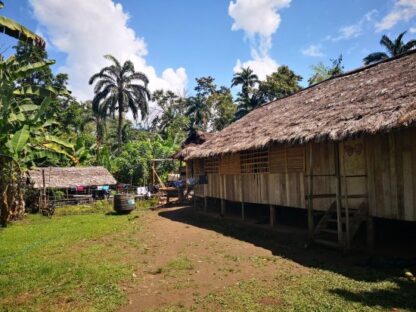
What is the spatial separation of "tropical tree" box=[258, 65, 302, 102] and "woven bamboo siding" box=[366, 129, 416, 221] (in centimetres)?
3242

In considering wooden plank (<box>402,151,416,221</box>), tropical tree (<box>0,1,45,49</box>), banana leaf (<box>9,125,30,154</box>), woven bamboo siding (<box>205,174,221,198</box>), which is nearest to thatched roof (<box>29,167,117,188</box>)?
woven bamboo siding (<box>205,174,221,198</box>)

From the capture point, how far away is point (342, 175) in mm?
9047

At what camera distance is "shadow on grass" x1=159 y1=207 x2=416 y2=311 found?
548 centimetres

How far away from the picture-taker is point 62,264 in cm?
816

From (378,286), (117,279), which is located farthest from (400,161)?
(117,279)

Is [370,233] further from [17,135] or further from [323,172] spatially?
[17,135]

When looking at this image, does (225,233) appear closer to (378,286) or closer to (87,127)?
(378,286)

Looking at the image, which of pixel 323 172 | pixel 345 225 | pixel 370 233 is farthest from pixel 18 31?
pixel 370 233

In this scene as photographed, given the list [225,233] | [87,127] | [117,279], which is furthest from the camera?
[87,127]

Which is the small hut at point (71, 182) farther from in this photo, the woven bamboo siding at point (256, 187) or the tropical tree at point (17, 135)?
the woven bamboo siding at point (256, 187)

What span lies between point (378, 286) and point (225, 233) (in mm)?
6110

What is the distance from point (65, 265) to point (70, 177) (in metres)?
16.3

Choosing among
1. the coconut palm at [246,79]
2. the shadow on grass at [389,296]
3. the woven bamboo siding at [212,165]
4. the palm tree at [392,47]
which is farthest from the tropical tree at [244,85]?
the shadow on grass at [389,296]

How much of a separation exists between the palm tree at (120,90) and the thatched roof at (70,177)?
1141cm
